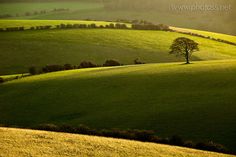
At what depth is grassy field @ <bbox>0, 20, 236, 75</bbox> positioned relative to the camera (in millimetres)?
76312

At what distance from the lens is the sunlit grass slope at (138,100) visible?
3416 centimetres

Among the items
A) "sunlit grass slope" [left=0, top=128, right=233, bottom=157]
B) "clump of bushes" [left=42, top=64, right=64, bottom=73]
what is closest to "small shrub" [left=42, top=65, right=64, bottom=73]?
"clump of bushes" [left=42, top=64, right=64, bottom=73]

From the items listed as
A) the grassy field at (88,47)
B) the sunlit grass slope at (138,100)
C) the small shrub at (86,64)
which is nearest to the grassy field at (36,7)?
the grassy field at (88,47)

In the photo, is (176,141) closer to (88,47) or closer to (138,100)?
(138,100)

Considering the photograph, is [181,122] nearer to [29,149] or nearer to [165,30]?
[29,149]

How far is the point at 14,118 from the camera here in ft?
132

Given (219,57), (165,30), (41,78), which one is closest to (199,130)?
(41,78)

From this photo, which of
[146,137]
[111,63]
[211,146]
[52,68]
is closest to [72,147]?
[146,137]

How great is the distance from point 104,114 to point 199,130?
913cm

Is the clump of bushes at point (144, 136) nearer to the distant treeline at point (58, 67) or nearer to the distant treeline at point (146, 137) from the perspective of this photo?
the distant treeline at point (146, 137)

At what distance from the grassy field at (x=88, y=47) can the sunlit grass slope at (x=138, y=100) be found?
792 inches

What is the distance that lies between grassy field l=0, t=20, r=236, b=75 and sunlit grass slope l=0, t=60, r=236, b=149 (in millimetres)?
20111

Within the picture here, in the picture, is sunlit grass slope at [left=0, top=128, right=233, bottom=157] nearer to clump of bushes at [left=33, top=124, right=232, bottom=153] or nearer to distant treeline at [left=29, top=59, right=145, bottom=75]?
clump of bushes at [left=33, top=124, right=232, bottom=153]

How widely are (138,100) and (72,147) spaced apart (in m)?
17.6
